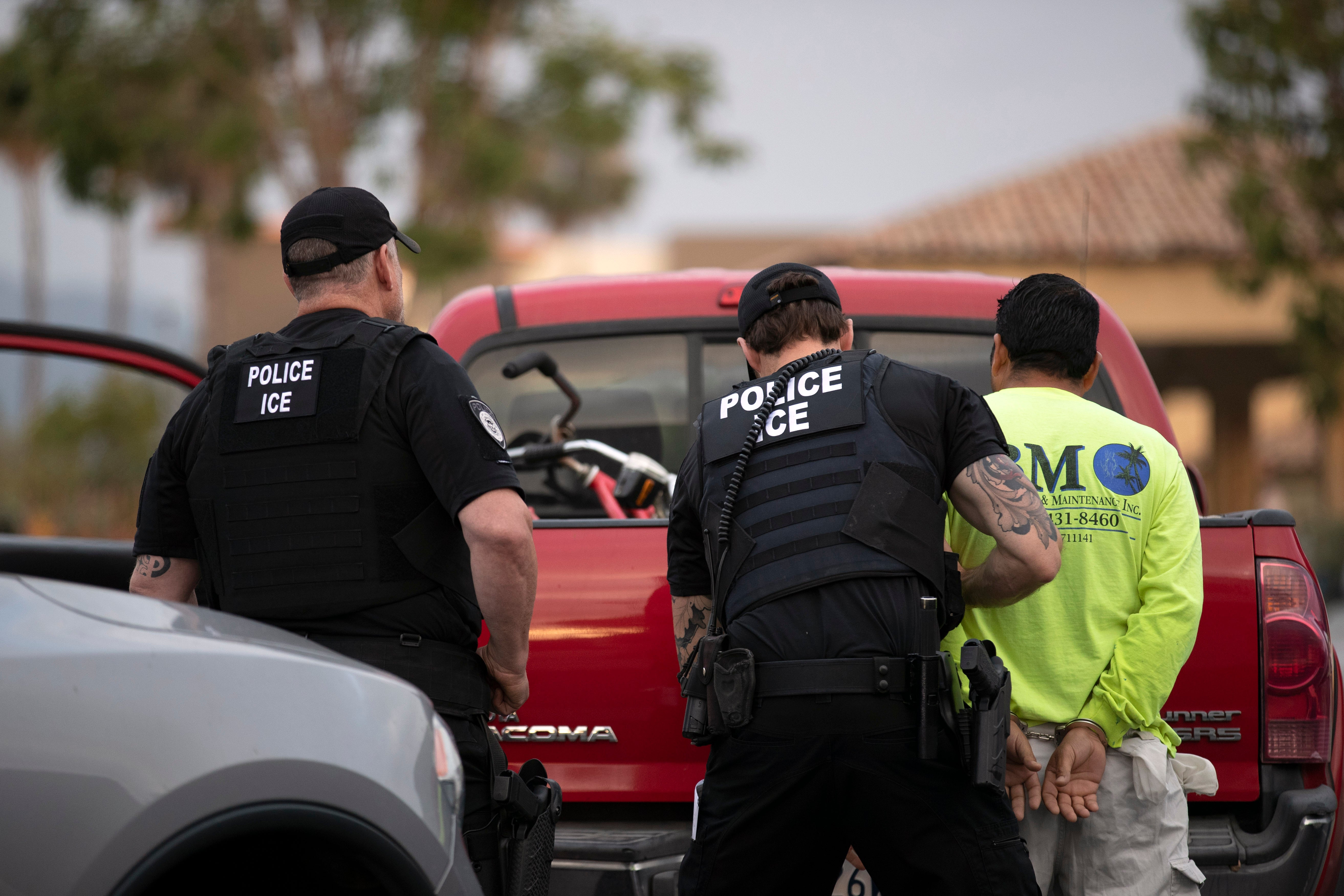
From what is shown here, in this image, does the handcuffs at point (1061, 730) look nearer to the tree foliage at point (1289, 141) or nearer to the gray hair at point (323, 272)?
the gray hair at point (323, 272)

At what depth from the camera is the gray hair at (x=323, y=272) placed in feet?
8.53

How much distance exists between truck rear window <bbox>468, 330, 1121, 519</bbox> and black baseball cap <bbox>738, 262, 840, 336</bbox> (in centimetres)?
88

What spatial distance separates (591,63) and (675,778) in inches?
587

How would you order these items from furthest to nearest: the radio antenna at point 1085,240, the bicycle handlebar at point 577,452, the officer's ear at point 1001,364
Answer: the bicycle handlebar at point 577,452
the radio antenna at point 1085,240
the officer's ear at point 1001,364

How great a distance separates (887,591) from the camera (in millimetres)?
2357

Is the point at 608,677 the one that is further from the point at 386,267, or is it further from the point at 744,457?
the point at 386,267

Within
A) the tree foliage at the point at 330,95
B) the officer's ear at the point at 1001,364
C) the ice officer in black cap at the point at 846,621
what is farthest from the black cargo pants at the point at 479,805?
the tree foliage at the point at 330,95

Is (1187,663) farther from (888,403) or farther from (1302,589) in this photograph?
(888,403)

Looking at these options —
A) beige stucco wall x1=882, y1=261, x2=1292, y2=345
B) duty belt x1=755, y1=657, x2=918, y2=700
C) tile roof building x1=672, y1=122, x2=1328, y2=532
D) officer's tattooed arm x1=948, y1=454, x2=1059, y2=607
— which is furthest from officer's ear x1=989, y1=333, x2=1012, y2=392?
beige stucco wall x1=882, y1=261, x2=1292, y2=345

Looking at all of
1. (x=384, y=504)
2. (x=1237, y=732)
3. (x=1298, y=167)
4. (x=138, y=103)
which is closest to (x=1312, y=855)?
(x=1237, y=732)

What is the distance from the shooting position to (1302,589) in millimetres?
2773

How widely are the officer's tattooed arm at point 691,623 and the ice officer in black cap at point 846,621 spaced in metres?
0.06

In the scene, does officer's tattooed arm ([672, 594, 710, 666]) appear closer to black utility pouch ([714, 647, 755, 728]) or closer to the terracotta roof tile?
black utility pouch ([714, 647, 755, 728])

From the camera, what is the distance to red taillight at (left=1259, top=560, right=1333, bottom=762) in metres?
2.74
